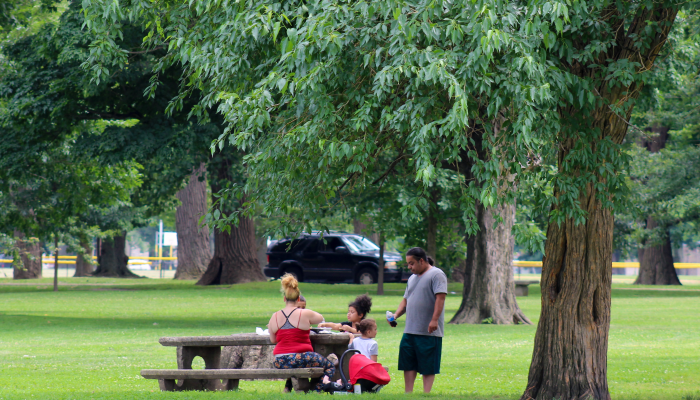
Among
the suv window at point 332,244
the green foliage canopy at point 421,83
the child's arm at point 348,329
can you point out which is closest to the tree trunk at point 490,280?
the child's arm at point 348,329

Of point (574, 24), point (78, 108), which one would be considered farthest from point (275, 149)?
point (78, 108)

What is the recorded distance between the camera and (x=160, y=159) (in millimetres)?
18359

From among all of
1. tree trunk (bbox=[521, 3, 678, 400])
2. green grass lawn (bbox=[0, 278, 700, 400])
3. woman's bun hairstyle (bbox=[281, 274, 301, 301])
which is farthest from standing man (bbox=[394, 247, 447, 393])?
woman's bun hairstyle (bbox=[281, 274, 301, 301])

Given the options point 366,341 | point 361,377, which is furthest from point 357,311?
point 361,377

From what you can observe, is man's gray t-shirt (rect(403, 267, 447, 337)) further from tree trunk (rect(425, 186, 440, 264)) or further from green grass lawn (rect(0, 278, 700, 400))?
tree trunk (rect(425, 186, 440, 264))

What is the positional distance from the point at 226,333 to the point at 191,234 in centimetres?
2737

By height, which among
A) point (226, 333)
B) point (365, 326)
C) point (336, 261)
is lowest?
point (226, 333)

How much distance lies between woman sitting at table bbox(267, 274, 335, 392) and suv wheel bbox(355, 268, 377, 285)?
29.3 m

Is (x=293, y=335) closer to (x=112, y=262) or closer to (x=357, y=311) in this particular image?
(x=357, y=311)

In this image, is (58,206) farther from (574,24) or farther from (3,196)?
(574,24)

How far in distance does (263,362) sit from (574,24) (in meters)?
5.73

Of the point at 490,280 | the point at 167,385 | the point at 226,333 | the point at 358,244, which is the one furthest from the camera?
the point at 358,244

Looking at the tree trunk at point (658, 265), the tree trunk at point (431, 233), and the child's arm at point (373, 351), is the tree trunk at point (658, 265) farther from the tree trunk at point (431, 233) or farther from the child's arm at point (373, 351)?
Result: the child's arm at point (373, 351)

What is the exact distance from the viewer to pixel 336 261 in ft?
125
